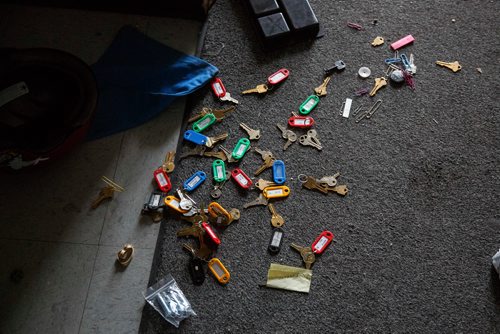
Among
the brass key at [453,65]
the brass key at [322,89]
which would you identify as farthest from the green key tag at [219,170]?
the brass key at [453,65]

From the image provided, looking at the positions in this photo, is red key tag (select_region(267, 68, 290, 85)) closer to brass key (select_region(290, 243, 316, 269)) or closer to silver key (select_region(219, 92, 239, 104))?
silver key (select_region(219, 92, 239, 104))

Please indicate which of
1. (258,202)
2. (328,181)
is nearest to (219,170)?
(258,202)

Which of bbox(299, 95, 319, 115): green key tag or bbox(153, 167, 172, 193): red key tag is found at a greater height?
bbox(153, 167, 172, 193): red key tag

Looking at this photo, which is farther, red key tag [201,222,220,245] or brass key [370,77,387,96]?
brass key [370,77,387,96]

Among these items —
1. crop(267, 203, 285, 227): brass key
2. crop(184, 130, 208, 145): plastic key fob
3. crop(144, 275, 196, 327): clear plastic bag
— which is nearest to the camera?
crop(144, 275, 196, 327): clear plastic bag

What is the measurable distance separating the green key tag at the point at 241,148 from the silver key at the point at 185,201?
222 mm

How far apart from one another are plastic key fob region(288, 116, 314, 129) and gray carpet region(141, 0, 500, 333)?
0.11ft

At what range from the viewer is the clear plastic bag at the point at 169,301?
1.33 metres

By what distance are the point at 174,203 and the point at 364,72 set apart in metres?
0.89

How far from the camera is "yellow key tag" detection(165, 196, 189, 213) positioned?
146 cm

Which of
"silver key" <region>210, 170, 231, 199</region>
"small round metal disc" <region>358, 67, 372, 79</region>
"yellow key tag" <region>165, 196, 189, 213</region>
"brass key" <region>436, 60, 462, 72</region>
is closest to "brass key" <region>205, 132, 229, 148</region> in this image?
"silver key" <region>210, 170, 231, 199</region>

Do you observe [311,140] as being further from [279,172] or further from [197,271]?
[197,271]

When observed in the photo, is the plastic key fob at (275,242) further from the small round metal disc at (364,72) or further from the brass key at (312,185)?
the small round metal disc at (364,72)

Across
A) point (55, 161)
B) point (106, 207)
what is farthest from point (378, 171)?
point (55, 161)
